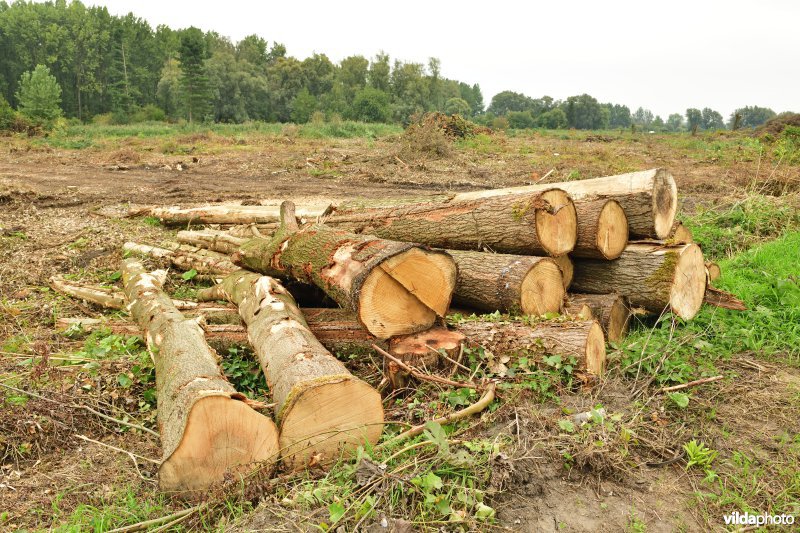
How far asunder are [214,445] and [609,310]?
310 cm

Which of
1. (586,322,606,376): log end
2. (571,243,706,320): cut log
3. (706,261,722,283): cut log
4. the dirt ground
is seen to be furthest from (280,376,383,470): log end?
(706,261,722,283): cut log

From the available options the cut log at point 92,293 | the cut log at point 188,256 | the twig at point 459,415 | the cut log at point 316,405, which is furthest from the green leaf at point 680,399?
the cut log at point 92,293

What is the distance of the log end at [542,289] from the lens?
4.24 meters

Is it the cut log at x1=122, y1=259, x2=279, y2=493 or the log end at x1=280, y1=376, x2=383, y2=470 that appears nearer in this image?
the cut log at x1=122, y1=259, x2=279, y2=493

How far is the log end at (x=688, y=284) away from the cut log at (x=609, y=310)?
375 millimetres

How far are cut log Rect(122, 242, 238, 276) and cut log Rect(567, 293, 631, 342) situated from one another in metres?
3.75

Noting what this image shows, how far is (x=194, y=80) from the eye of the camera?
5081cm

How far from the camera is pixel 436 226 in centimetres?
525

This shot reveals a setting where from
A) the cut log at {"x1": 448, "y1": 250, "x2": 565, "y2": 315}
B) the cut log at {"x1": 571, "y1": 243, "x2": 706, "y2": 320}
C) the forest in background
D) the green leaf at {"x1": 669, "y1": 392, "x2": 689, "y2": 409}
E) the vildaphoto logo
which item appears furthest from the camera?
the forest in background

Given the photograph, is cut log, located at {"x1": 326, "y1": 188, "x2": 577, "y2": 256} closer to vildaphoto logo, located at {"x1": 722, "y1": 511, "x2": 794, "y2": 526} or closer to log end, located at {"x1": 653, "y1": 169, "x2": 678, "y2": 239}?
log end, located at {"x1": 653, "y1": 169, "x2": 678, "y2": 239}

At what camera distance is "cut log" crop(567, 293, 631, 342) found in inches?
172

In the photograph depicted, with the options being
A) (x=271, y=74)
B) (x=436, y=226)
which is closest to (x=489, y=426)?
(x=436, y=226)

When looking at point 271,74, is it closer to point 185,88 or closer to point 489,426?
point 185,88

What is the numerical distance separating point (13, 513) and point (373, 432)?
1826mm
